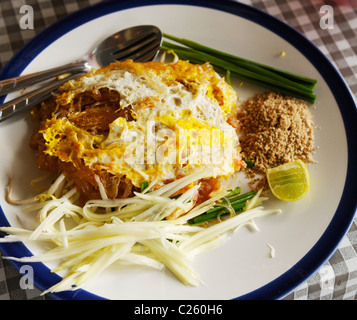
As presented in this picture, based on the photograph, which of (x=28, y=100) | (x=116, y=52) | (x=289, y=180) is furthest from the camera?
(x=116, y=52)

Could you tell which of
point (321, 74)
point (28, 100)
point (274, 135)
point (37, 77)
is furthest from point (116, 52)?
point (321, 74)

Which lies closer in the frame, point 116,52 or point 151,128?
point 151,128

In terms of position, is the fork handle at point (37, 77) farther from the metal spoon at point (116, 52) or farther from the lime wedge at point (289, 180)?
the lime wedge at point (289, 180)

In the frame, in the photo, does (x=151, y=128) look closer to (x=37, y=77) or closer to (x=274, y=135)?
(x=274, y=135)

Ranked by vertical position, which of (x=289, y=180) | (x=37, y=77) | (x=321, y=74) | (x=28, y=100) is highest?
(x=37, y=77)

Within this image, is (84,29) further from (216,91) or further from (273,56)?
(273,56)
